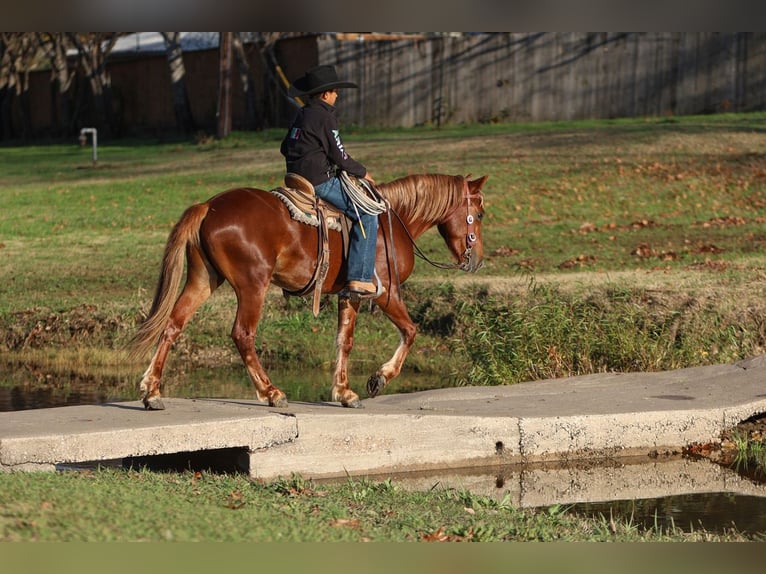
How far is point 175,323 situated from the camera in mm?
9633

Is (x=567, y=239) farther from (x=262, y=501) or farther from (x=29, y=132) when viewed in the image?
(x=29, y=132)

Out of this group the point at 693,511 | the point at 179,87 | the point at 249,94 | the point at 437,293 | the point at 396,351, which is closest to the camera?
the point at 693,511

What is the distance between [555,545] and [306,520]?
1.48 m

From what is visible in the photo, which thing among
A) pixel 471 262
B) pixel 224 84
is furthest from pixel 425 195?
pixel 224 84

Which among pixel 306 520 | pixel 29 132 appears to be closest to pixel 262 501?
pixel 306 520

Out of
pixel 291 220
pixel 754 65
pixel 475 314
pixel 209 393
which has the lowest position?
pixel 209 393

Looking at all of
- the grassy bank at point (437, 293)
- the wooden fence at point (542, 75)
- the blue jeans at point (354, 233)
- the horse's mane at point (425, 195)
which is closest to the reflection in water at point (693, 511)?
the grassy bank at point (437, 293)

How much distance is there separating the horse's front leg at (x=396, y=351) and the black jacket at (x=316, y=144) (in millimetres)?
1260

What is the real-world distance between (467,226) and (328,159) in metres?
1.57

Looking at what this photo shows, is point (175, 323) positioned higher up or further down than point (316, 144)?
further down

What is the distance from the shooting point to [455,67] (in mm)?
33375

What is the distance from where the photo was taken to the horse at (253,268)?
956 centimetres

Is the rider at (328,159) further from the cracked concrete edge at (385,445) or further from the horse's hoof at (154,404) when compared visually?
the horse's hoof at (154,404)

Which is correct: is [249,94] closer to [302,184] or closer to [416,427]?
[302,184]
